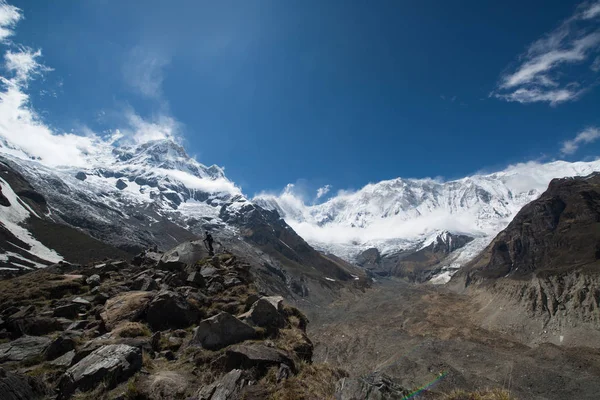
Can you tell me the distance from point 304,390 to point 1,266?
145823 millimetres

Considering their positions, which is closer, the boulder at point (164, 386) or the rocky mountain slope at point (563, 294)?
the boulder at point (164, 386)

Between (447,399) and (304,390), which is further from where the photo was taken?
(304,390)

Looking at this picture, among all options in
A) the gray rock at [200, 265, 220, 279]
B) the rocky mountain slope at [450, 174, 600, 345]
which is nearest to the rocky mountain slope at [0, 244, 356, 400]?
the gray rock at [200, 265, 220, 279]

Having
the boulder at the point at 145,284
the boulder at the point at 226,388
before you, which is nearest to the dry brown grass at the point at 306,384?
the boulder at the point at 226,388

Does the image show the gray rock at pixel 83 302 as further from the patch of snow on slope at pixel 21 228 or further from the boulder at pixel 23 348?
the patch of snow on slope at pixel 21 228

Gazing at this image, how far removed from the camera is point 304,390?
9.29 m

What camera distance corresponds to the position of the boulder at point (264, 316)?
1413 cm

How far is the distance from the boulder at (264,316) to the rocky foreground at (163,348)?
4 centimetres

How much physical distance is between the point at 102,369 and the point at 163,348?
9.25 ft

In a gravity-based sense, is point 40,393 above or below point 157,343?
below

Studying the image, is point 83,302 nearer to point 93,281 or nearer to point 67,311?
point 67,311

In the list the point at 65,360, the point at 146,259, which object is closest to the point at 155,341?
the point at 65,360

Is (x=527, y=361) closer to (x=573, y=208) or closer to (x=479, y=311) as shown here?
(x=479, y=311)

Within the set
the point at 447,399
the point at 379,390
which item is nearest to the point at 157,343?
the point at 379,390
